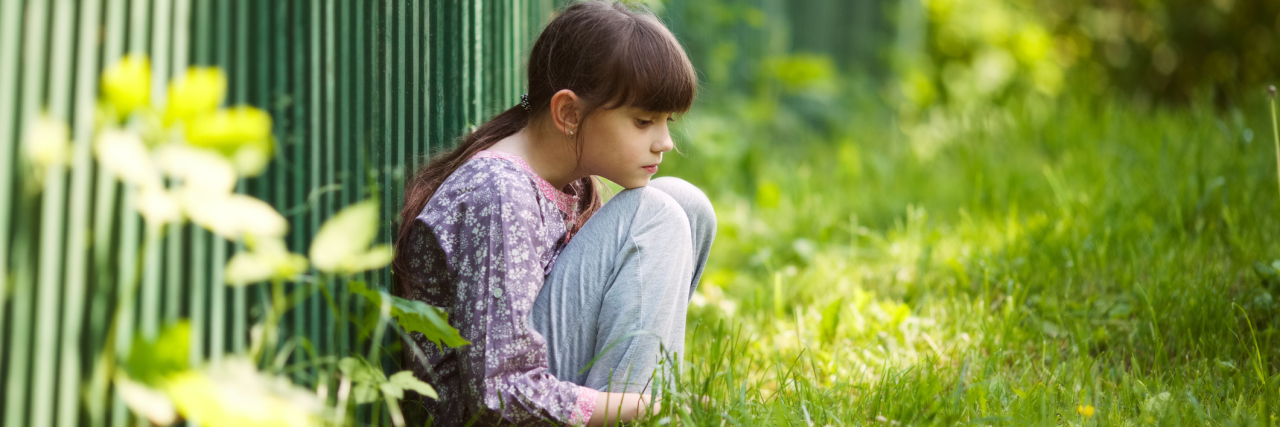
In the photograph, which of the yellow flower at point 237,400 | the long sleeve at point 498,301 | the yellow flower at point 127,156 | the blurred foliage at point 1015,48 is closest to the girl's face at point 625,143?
the long sleeve at point 498,301

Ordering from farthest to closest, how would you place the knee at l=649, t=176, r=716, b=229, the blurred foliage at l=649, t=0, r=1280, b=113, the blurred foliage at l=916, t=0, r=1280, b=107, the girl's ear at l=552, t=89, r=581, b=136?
the blurred foliage at l=916, t=0, r=1280, b=107 → the blurred foliage at l=649, t=0, r=1280, b=113 → the knee at l=649, t=176, r=716, b=229 → the girl's ear at l=552, t=89, r=581, b=136

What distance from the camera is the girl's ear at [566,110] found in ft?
5.75

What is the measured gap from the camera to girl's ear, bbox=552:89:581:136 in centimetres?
175

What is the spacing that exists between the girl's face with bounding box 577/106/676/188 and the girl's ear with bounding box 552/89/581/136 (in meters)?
0.02

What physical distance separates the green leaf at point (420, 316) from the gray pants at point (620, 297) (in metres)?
0.28

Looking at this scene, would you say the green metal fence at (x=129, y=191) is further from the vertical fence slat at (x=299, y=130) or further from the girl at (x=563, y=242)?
the girl at (x=563, y=242)

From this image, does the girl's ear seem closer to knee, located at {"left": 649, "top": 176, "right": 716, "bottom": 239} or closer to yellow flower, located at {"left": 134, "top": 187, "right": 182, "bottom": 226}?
knee, located at {"left": 649, "top": 176, "right": 716, "bottom": 239}

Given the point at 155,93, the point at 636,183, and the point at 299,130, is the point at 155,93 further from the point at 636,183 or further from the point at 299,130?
the point at 636,183

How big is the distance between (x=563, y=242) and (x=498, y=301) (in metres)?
0.33

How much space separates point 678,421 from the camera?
64.5 inches

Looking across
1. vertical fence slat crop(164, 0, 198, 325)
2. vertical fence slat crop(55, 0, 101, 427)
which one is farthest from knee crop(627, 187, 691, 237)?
vertical fence slat crop(55, 0, 101, 427)

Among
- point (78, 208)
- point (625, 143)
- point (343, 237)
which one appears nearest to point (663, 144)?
point (625, 143)

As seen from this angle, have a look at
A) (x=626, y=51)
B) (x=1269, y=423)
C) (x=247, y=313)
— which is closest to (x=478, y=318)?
(x=247, y=313)

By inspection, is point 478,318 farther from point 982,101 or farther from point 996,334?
point 982,101
